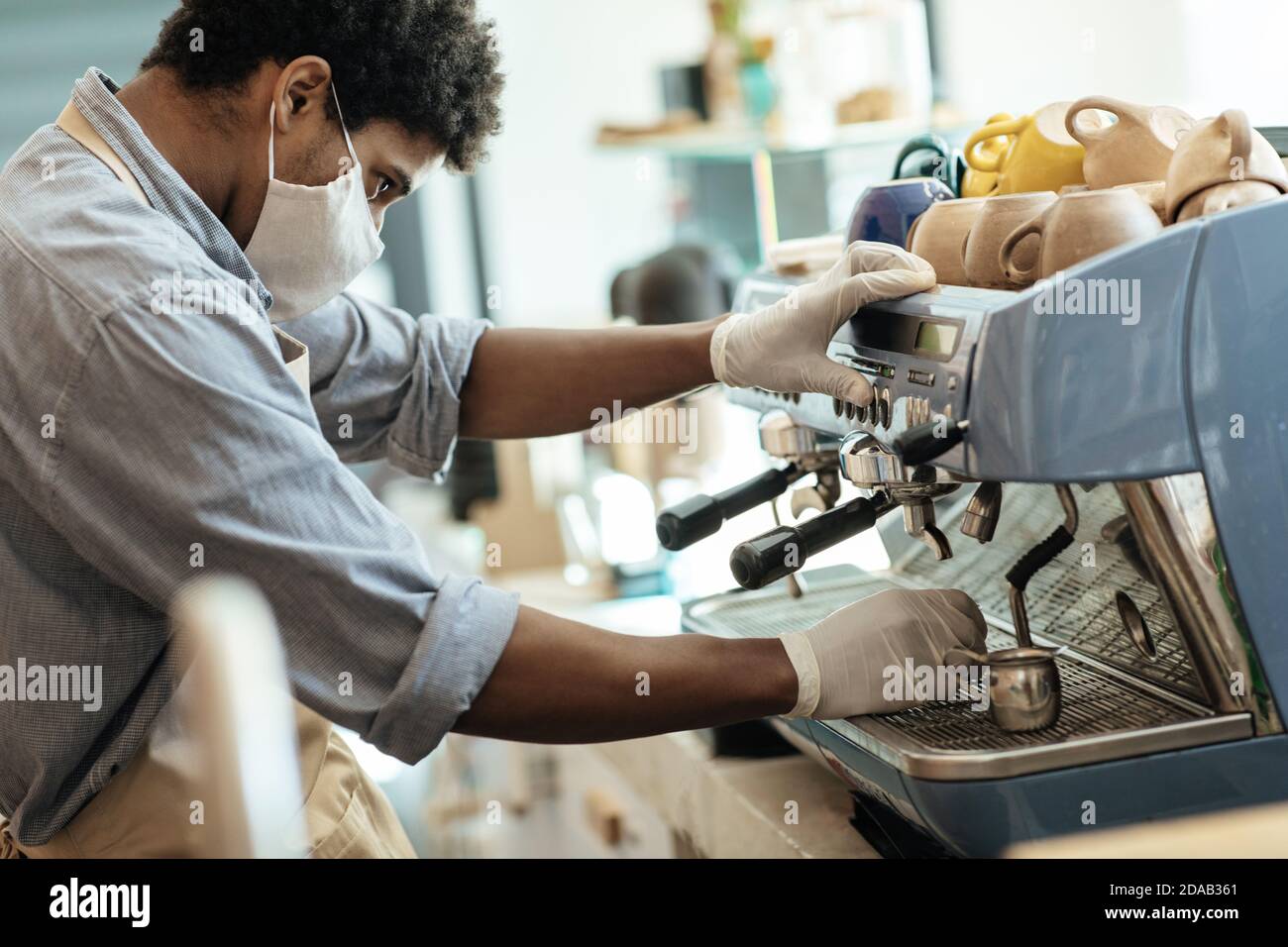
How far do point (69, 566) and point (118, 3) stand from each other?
2933mm

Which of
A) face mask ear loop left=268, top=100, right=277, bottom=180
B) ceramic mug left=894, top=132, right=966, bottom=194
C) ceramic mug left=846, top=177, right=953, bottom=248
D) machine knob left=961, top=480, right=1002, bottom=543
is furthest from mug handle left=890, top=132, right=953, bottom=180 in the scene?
face mask ear loop left=268, top=100, right=277, bottom=180

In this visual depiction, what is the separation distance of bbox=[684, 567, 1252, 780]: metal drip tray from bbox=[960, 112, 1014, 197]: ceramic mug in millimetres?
362

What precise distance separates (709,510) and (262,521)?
42 centimetres

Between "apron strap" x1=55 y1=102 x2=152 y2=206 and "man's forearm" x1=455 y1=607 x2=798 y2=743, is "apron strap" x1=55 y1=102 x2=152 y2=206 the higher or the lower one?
the higher one

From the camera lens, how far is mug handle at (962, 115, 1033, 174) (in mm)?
1003

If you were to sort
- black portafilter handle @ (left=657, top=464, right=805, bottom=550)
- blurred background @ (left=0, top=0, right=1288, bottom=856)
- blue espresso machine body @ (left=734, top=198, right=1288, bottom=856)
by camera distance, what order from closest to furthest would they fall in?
1. blue espresso machine body @ (left=734, top=198, right=1288, bottom=856)
2. black portafilter handle @ (left=657, top=464, right=805, bottom=550)
3. blurred background @ (left=0, top=0, right=1288, bottom=856)

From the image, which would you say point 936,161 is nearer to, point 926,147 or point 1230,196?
point 926,147

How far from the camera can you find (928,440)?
29.5 inches

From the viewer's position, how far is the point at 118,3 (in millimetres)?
3348

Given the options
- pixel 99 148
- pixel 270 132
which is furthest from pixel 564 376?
pixel 99 148

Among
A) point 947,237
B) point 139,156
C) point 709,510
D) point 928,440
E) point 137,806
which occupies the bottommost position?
point 137,806

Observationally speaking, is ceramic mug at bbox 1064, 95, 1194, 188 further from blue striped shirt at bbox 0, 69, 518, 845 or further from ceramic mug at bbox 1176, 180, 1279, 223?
blue striped shirt at bbox 0, 69, 518, 845
